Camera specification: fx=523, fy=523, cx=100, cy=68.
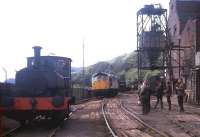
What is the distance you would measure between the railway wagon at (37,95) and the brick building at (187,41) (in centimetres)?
1838

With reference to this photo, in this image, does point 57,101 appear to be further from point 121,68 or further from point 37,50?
point 121,68

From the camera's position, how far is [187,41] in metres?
53.1

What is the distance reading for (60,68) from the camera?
23969 mm

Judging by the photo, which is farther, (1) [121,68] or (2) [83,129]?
(1) [121,68]

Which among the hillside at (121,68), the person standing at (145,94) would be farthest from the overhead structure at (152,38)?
the hillside at (121,68)

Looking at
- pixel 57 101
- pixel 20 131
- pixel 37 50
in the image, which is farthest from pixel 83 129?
pixel 37 50

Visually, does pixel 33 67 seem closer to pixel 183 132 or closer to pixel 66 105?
pixel 66 105

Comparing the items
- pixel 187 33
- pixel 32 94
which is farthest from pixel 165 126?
pixel 187 33

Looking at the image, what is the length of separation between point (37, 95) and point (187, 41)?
34.7 m

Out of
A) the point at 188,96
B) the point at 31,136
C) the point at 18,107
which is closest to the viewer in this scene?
the point at 31,136

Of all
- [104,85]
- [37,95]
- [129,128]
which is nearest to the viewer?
[129,128]

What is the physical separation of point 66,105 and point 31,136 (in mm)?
3173

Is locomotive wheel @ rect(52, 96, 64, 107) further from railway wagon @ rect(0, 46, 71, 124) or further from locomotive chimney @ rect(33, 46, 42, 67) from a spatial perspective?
locomotive chimney @ rect(33, 46, 42, 67)

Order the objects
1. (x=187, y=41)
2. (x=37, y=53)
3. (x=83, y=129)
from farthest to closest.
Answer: (x=187, y=41) → (x=37, y=53) → (x=83, y=129)
